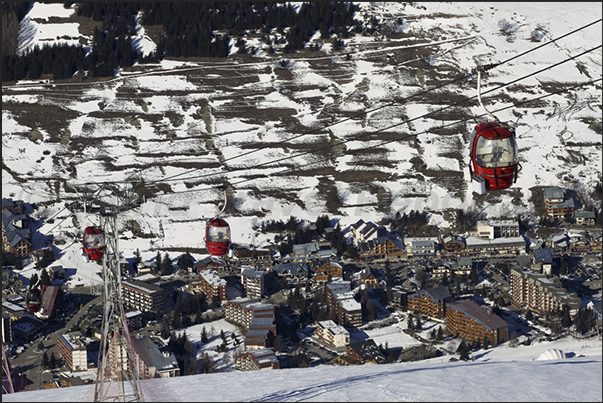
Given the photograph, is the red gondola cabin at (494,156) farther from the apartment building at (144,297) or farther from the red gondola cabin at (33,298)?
the apartment building at (144,297)

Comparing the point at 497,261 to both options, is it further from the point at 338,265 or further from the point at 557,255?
the point at 338,265

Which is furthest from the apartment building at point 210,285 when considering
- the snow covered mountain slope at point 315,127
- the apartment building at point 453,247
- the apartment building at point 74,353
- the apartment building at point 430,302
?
the apartment building at point 453,247

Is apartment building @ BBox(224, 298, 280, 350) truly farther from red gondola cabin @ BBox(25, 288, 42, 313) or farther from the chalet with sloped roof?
red gondola cabin @ BBox(25, 288, 42, 313)

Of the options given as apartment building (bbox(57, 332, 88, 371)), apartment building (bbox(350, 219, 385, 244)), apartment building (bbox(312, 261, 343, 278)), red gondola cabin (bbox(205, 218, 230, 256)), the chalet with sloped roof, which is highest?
red gondola cabin (bbox(205, 218, 230, 256))

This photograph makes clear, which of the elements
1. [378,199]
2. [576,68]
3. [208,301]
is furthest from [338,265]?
[576,68]

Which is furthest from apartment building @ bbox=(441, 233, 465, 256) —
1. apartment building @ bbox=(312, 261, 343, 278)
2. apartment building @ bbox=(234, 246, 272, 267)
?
apartment building @ bbox=(234, 246, 272, 267)

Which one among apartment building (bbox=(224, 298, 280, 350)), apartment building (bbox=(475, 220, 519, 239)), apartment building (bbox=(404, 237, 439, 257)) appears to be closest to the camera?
apartment building (bbox=(224, 298, 280, 350))

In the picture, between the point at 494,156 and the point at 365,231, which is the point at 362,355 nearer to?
the point at 365,231
